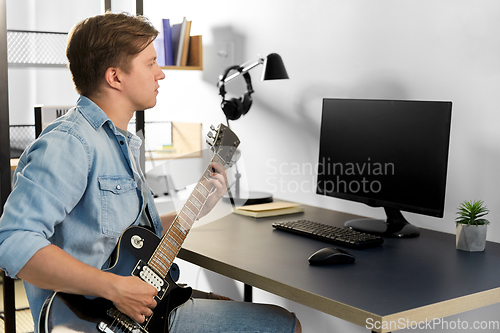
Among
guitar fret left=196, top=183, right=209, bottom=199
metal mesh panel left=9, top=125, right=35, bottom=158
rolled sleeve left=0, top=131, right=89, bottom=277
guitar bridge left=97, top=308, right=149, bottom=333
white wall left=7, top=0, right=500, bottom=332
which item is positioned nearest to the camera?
rolled sleeve left=0, top=131, right=89, bottom=277

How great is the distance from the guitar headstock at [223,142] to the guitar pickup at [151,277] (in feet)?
1.34

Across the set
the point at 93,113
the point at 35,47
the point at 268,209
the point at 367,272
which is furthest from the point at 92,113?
the point at 35,47

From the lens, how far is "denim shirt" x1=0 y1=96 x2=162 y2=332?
965 mm

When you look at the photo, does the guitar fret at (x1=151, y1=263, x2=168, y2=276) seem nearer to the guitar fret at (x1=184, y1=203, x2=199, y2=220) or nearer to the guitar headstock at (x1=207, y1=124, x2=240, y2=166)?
the guitar fret at (x1=184, y1=203, x2=199, y2=220)

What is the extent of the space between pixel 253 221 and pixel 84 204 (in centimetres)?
78

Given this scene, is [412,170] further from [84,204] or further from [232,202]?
[84,204]

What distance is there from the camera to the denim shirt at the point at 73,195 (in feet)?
3.17

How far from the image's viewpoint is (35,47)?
6.82 feet

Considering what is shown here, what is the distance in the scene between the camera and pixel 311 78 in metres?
2.18

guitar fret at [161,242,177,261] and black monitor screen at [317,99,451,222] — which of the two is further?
black monitor screen at [317,99,451,222]

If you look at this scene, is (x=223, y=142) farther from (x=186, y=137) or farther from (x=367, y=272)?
(x=186, y=137)

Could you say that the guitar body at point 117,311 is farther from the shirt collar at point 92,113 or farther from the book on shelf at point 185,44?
the book on shelf at point 185,44

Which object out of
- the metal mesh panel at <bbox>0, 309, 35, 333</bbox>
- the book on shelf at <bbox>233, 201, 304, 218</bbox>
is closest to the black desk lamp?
the book on shelf at <bbox>233, 201, 304, 218</bbox>

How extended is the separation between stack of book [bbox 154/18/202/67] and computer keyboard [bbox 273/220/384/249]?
4.36 ft
